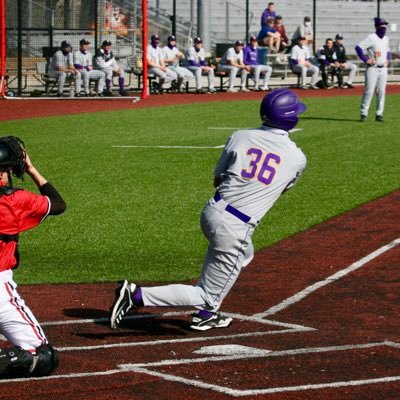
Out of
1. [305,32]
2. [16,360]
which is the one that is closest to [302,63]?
[305,32]

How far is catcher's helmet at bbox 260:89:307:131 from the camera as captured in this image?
7684 mm

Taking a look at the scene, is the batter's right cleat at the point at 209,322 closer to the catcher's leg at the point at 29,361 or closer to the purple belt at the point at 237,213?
the purple belt at the point at 237,213

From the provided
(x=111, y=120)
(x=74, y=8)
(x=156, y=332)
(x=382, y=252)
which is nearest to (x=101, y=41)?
(x=74, y=8)

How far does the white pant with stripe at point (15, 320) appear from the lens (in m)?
6.65

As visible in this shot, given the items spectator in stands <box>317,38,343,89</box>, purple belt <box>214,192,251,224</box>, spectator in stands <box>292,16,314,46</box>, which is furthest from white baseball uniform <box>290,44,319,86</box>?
purple belt <box>214,192,251,224</box>

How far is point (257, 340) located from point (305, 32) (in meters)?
31.0

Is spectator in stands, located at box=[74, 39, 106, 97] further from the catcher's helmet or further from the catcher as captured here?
the catcher

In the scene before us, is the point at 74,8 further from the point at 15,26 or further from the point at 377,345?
the point at 377,345

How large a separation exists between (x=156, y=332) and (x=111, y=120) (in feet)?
55.2

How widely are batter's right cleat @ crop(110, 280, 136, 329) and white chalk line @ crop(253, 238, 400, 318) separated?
124 centimetres

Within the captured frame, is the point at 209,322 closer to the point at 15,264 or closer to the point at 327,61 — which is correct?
the point at 15,264

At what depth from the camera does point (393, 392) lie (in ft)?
21.1

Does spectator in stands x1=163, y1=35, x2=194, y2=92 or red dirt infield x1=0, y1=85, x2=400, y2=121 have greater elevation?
spectator in stands x1=163, y1=35, x2=194, y2=92

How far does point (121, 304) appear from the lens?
25.1ft
